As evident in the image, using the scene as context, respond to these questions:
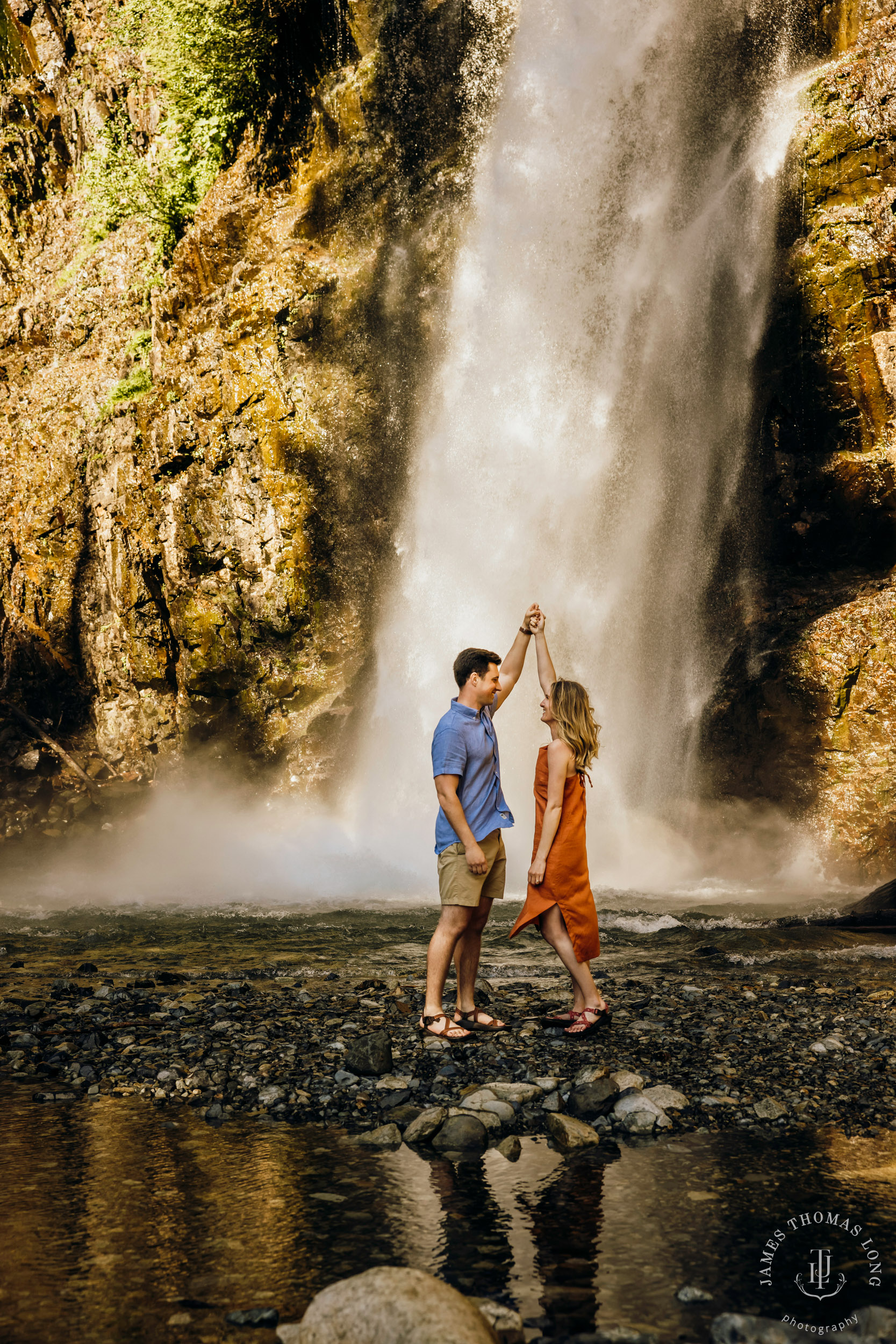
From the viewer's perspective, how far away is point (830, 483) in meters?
16.7

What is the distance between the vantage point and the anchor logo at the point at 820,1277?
263 cm

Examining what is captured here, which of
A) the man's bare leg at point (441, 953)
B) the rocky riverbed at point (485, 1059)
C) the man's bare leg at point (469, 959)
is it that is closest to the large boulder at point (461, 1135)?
the rocky riverbed at point (485, 1059)

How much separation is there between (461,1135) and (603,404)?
16701mm

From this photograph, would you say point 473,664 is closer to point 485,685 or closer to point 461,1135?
point 485,685

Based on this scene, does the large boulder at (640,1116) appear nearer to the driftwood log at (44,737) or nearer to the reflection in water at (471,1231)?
the reflection in water at (471,1231)

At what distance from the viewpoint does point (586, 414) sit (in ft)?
61.4

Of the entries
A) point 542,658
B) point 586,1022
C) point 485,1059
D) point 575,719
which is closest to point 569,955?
point 586,1022

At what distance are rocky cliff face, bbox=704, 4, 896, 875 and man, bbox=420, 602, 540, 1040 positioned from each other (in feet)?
36.8

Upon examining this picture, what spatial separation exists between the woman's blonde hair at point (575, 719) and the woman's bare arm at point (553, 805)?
6 centimetres

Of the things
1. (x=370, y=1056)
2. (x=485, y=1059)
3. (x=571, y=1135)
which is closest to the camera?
(x=571, y=1135)

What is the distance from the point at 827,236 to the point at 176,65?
1474 centimetres

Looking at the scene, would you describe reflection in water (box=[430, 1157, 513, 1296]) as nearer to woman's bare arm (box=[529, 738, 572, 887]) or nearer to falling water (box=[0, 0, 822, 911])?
woman's bare arm (box=[529, 738, 572, 887])

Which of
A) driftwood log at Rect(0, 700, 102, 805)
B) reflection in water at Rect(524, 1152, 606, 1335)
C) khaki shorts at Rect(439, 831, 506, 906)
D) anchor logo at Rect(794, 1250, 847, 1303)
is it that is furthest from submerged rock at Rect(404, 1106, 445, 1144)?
driftwood log at Rect(0, 700, 102, 805)

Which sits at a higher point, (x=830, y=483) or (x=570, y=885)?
(x=830, y=483)
